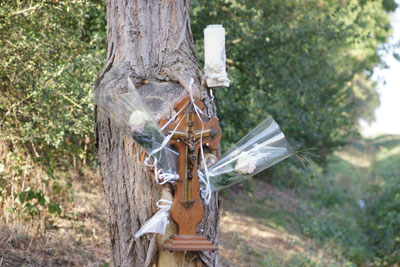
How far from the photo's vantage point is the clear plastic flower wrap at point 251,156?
3.57 m

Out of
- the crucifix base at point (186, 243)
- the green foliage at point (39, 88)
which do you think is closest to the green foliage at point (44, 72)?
the green foliage at point (39, 88)

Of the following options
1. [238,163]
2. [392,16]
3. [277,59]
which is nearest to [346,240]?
[277,59]

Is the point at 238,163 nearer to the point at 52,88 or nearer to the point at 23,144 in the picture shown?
the point at 52,88

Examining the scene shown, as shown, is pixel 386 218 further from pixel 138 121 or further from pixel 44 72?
pixel 138 121

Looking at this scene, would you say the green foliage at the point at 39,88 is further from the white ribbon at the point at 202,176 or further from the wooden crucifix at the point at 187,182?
the wooden crucifix at the point at 187,182

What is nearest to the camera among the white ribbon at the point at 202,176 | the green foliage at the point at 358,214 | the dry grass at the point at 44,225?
the white ribbon at the point at 202,176

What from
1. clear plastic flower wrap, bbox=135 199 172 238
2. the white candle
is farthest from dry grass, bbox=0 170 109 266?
the white candle

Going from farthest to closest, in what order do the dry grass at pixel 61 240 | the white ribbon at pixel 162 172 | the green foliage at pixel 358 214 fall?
the green foliage at pixel 358 214
the dry grass at pixel 61 240
the white ribbon at pixel 162 172

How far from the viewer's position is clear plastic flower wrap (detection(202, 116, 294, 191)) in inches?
141

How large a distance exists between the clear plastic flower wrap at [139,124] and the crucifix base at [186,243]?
0.43m

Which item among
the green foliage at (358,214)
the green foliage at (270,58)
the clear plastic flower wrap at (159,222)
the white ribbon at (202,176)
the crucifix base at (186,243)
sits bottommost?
the green foliage at (358,214)

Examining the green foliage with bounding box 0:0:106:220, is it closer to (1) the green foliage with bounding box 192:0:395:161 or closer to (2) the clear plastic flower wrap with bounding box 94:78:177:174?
(1) the green foliage with bounding box 192:0:395:161

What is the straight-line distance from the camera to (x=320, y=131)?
1229cm

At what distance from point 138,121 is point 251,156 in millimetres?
832
